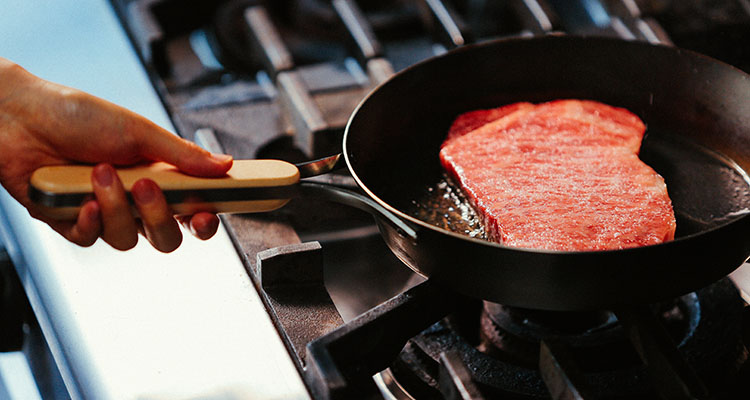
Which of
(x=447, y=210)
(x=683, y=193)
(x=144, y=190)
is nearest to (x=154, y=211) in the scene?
(x=144, y=190)

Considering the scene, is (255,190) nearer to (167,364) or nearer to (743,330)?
(167,364)

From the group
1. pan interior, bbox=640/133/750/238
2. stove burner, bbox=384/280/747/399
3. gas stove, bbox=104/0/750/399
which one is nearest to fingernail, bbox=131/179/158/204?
gas stove, bbox=104/0/750/399

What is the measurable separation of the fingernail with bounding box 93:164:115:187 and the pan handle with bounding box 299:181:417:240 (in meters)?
0.21

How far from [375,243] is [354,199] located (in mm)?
344

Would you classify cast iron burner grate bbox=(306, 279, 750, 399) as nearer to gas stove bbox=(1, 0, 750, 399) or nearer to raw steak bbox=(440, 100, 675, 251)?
gas stove bbox=(1, 0, 750, 399)

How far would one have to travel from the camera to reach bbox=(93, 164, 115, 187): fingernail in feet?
2.75

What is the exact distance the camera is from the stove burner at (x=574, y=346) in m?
0.90

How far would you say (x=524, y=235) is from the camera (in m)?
0.97

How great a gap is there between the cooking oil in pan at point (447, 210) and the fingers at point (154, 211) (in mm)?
335

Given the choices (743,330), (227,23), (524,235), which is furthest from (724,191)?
(227,23)

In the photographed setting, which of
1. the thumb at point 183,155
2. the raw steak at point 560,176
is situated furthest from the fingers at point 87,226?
the raw steak at point 560,176

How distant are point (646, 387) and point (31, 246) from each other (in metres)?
0.83

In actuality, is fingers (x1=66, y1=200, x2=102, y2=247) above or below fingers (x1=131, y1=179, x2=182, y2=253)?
above

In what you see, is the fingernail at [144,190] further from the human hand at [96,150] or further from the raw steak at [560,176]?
the raw steak at [560,176]
